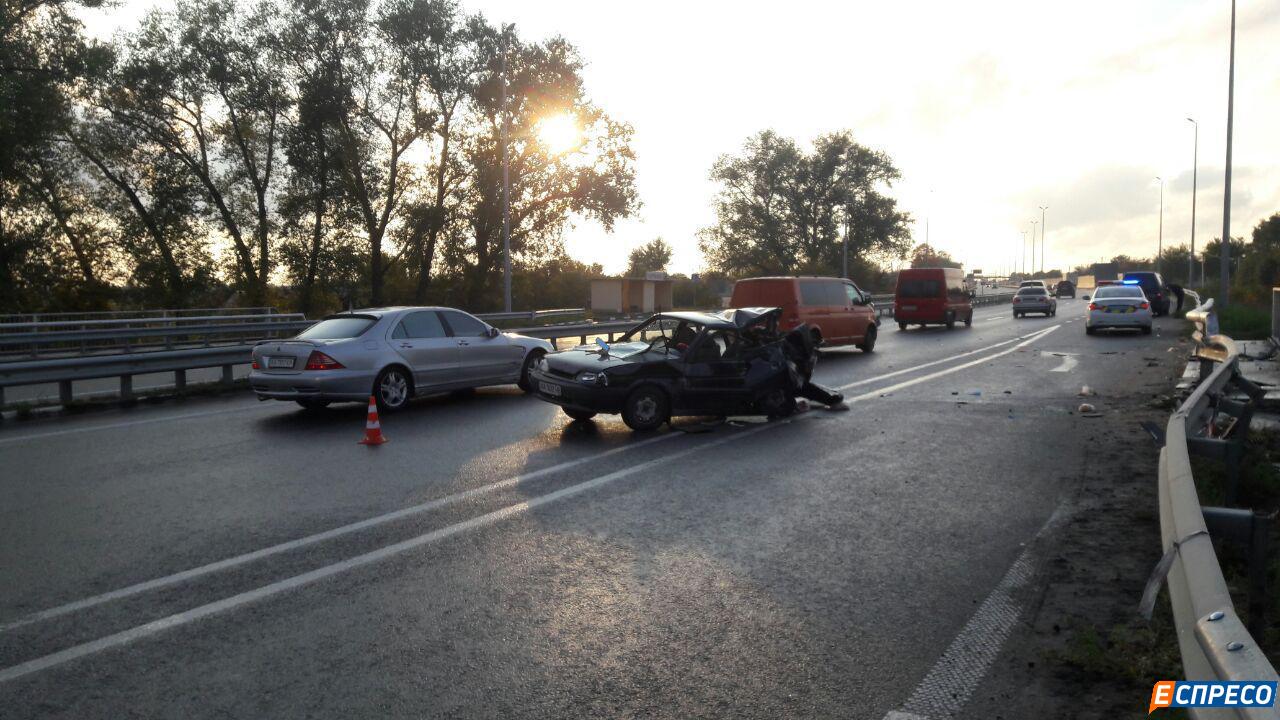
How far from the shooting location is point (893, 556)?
584cm

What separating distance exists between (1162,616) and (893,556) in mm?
1599

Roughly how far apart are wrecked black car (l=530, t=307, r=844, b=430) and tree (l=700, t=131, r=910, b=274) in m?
66.2

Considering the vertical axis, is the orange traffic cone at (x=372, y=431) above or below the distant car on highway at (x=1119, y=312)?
below

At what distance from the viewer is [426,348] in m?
13.2

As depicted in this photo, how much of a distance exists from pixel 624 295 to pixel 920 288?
21.9 meters

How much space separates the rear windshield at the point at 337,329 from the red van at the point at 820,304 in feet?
30.2

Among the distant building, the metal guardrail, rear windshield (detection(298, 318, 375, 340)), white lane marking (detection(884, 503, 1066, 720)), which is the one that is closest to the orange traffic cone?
rear windshield (detection(298, 318, 375, 340))

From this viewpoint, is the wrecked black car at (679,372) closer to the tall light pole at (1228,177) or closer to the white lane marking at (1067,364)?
the white lane marking at (1067,364)

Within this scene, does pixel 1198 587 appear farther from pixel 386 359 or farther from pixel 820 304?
pixel 820 304

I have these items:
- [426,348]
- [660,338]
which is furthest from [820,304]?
[426,348]

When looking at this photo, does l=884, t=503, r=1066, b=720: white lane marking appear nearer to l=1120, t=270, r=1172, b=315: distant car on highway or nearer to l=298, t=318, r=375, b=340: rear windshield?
l=298, t=318, r=375, b=340: rear windshield

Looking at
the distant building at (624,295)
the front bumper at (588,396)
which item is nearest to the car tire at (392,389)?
the front bumper at (588,396)

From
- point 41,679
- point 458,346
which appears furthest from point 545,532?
point 458,346

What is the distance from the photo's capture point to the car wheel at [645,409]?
421 inches
